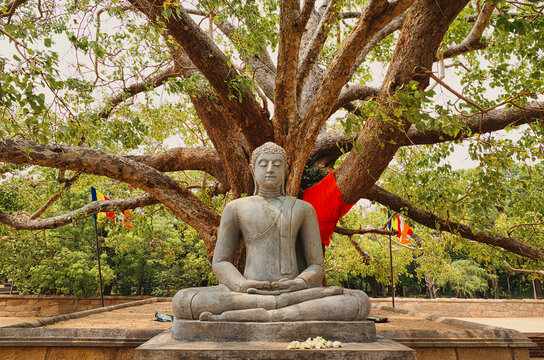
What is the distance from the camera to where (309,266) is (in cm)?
391

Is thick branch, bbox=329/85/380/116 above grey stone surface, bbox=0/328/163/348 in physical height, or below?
above

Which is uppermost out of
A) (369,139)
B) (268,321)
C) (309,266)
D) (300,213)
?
(369,139)

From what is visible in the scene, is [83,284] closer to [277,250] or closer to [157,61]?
[157,61]

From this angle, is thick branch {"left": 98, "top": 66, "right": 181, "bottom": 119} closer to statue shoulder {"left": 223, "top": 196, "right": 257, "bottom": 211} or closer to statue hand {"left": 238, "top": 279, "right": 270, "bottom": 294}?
statue shoulder {"left": 223, "top": 196, "right": 257, "bottom": 211}

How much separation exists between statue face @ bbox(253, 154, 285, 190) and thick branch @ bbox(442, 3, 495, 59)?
373cm

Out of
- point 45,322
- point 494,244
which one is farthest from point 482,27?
point 45,322

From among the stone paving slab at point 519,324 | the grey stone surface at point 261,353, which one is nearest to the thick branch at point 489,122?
the grey stone surface at point 261,353

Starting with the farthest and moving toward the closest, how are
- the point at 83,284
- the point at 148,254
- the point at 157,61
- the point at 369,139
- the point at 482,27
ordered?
the point at 148,254 < the point at 83,284 < the point at 157,61 < the point at 482,27 < the point at 369,139

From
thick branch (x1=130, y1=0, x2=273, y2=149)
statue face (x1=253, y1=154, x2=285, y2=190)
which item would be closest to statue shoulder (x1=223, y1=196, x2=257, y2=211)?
statue face (x1=253, y1=154, x2=285, y2=190)

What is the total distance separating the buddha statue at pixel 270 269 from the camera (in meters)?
3.27

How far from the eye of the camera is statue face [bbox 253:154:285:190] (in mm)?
4082

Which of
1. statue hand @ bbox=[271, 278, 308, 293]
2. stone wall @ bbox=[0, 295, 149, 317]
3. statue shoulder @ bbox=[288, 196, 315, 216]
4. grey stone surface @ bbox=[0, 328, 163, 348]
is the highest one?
A: statue shoulder @ bbox=[288, 196, 315, 216]

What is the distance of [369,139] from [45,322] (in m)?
5.72

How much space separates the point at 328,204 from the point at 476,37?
3.88 m
